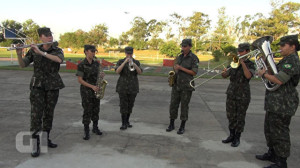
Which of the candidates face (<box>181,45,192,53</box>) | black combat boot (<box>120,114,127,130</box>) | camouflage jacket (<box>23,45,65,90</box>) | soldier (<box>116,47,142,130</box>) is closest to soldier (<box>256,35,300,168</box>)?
face (<box>181,45,192,53</box>)

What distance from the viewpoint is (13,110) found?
6.96 meters

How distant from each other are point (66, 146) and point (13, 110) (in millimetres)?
3356

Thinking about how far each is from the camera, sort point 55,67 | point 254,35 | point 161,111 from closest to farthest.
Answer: point 55,67 → point 161,111 → point 254,35

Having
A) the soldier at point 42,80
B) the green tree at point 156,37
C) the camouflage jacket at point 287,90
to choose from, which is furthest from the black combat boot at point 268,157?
the green tree at point 156,37

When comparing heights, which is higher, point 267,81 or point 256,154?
point 267,81

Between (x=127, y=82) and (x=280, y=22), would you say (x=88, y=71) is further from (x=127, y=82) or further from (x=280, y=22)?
(x=280, y=22)

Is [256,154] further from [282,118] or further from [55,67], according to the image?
[55,67]

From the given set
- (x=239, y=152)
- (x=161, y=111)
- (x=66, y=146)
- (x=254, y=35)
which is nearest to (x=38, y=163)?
(x=66, y=146)

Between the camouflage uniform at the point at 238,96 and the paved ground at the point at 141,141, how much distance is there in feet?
1.78

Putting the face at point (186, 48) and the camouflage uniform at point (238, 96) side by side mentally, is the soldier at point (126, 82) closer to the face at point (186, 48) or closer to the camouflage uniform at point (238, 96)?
the face at point (186, 48)

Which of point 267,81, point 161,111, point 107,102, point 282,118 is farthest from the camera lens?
point 107,102

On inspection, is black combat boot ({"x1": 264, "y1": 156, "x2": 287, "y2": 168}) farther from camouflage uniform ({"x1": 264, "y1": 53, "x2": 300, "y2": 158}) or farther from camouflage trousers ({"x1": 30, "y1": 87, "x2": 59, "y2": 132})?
camouflage trousers ({"x1": 30, "y1": 87, "x2": 59, "y2": 132})

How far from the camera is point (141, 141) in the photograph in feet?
16.2

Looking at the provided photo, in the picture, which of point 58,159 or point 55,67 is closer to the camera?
point 58,159
